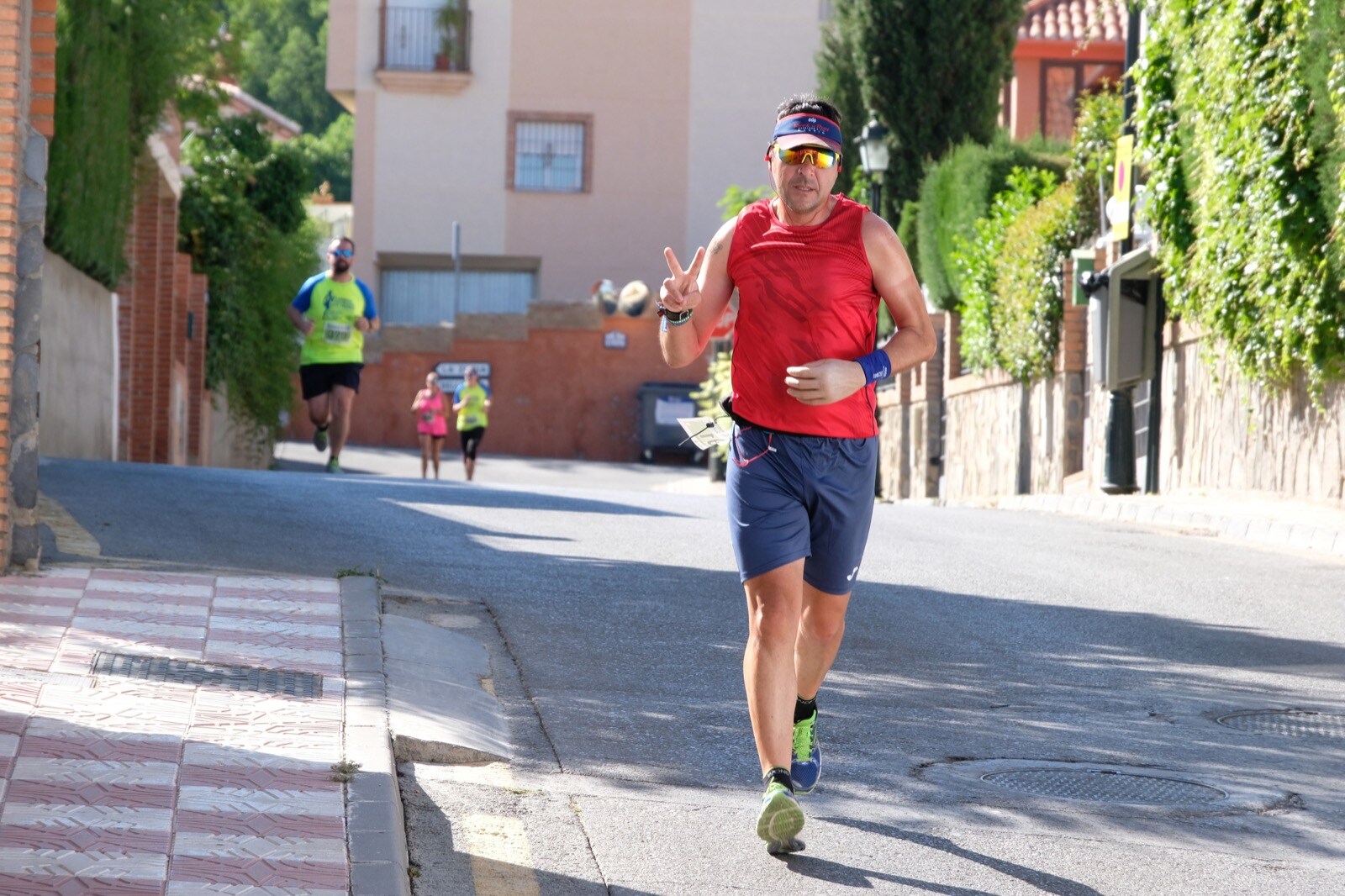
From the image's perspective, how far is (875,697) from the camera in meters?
7.18

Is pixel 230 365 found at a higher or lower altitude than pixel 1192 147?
lower

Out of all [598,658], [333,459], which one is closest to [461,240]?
[333,459]

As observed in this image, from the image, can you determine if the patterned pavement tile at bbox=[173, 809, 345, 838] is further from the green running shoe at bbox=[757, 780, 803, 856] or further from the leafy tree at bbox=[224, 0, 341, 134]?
the leafy tree at bbox=[224, 0, 341, 134]

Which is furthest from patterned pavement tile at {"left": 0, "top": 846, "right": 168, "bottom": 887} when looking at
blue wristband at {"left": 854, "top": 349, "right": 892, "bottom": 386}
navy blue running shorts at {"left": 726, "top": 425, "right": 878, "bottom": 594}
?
blue wristband at {"left": 854, "top": 349, "right": 892, "bottom": 386}

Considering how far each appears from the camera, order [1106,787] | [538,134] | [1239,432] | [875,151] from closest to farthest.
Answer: [1106,787] → [1239,432] → [875,151] → [538,134]

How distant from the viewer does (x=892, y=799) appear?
5672 mm

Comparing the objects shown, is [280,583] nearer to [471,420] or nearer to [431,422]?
[471,420]

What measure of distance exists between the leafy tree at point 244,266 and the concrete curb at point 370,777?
21.4 m

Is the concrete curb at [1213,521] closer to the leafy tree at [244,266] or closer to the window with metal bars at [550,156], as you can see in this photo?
the leafy tree at [244,266]

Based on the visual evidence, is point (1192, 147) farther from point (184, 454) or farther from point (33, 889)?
point (184, 454)

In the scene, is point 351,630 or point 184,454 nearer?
point 351,630

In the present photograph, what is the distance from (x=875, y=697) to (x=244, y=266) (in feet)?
75.6

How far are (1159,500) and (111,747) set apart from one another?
12.7 m

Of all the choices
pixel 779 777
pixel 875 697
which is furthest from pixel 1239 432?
pixel 779 777
